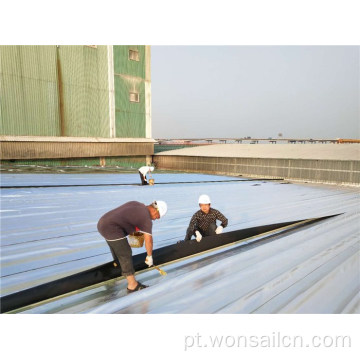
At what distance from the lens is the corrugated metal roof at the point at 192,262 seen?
2.54 metres

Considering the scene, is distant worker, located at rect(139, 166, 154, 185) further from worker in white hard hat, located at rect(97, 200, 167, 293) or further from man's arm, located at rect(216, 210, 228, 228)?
worker in white hard hat, located at rect(97, 200, 167, 293)

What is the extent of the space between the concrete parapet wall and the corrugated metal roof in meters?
5.08

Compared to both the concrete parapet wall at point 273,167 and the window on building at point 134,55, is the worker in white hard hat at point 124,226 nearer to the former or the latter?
the concrete parapet wall at point 273,167

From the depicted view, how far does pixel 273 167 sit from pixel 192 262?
1081 centimetres

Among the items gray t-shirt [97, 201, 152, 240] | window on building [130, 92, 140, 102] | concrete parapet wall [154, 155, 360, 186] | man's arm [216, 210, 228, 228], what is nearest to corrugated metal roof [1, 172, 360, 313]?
man's arm [216, 210, 228, 228]

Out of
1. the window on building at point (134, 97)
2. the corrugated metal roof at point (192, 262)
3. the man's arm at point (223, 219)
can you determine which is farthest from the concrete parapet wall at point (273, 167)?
the man's arm at point (223, 219)

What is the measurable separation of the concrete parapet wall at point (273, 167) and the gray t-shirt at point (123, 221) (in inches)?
433

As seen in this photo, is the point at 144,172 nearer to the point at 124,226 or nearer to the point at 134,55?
the point at 124,226

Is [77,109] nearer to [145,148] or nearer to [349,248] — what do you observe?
[145,148]

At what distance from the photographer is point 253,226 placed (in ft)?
16.2

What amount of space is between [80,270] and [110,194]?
4.03m

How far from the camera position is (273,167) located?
12875 millimetres

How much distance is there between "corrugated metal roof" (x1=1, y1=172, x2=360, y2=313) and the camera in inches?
100

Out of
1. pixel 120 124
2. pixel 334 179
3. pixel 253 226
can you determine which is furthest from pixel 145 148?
pixel 253 226
